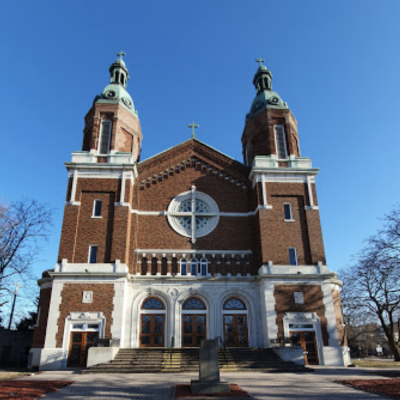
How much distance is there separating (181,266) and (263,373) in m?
8.96

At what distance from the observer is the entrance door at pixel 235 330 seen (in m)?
22.4

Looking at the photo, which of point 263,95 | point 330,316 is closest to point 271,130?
point 263,95

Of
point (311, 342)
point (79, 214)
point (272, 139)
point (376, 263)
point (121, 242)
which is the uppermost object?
point (272, 139)

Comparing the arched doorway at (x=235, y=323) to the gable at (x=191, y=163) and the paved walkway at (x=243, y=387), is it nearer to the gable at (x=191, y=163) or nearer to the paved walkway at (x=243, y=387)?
the paved walkway at (x=243, y=387)

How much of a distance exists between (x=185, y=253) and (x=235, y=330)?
576 cm

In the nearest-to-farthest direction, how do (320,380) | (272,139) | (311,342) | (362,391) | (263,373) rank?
(362,391) < (320,380) < (263,373) < (311,342) < (272,139)

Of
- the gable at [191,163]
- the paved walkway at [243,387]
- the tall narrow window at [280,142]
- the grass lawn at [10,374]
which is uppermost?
the tall narrow window at [280,142]

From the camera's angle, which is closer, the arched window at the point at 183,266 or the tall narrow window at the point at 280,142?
the arched window at the point at 183,266

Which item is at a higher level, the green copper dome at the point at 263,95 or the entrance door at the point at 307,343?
the green copper dome at the point at 263,95

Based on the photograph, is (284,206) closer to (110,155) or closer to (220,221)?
(220,221)

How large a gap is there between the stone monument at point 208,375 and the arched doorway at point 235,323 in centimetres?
1145

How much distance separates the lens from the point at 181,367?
17.6 meters

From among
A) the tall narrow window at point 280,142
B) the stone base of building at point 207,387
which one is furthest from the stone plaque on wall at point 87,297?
the tall narrow window at point 280,142

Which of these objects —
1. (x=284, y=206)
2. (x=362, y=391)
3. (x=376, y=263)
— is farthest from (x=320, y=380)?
(x=284, y=206)
